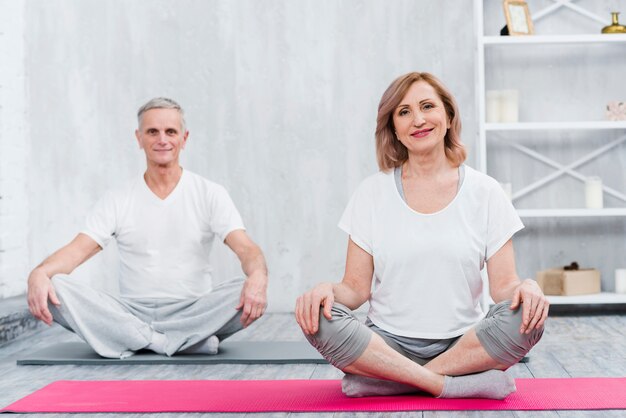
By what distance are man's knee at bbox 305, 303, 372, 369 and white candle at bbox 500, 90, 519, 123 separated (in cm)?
235

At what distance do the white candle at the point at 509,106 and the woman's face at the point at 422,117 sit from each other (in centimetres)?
204

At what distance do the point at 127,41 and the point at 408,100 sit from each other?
269cm

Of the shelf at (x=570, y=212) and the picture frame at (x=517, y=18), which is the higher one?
the picture frame at (x=517, y=18)

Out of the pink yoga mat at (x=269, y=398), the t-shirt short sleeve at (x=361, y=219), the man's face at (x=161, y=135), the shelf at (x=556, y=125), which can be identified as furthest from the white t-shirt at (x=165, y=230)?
the shelf at (x=556, y=125)

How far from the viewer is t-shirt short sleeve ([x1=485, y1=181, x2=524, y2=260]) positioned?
248 centimetres

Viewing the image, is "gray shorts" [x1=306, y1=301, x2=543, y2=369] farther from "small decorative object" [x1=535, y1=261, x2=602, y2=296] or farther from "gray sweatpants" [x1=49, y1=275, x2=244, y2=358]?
"small decorative object" [x1=535, y1=261, x2=602, y2=296]

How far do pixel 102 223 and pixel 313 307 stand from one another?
55.2 inches

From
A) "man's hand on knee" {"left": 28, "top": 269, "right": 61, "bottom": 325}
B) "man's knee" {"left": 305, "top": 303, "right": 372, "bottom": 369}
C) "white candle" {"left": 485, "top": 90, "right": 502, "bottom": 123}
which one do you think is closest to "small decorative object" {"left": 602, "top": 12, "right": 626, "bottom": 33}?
"white candle" {"left": 485, "top": 90, "right": 502, "bottom": 123}

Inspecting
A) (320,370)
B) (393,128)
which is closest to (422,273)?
(393,128)

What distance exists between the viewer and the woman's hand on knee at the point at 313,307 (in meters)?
2.32

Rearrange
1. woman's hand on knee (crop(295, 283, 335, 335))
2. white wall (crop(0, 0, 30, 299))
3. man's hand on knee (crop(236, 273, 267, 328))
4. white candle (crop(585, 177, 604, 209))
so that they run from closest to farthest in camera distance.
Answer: woman's hand on knee (crop(295, 283, 335, 335)) < man's hand on knee (crop(236, 273, 267, 328)) < white candle (crop(585, 177, 604, 209)) < white wall (crop(0, 0, 30, 299))

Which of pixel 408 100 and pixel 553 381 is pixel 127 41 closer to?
Result: pixel 408 100

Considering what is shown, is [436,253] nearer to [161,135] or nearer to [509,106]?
[161,135]

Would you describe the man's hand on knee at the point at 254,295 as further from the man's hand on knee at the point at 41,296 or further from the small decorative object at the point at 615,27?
the small decorative object at the point at 615,27
